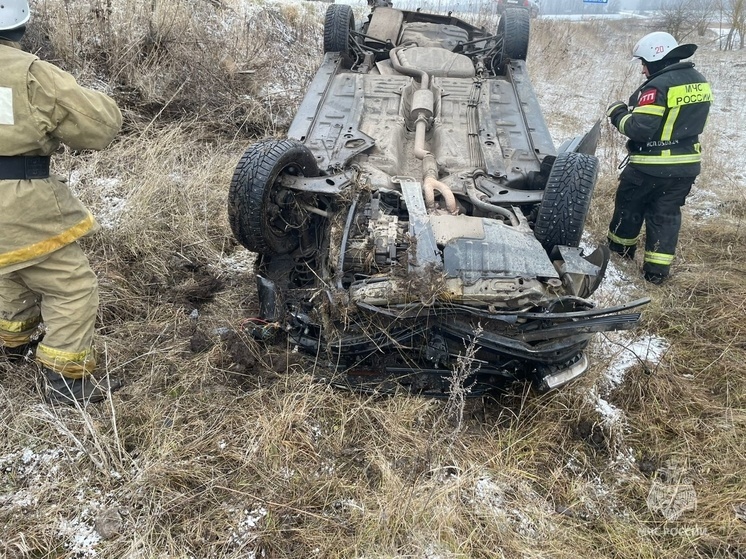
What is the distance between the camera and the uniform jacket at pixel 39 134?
211cm

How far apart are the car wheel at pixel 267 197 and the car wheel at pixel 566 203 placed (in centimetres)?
143

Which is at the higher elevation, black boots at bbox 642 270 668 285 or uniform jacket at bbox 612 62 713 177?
uniform jacket at bbox 612 62 713 177

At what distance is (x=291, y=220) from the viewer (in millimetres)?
3367

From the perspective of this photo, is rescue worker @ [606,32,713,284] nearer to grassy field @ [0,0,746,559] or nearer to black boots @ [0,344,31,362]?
grassy field @ [0,0,746,559]

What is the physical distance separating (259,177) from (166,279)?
1.23 metres

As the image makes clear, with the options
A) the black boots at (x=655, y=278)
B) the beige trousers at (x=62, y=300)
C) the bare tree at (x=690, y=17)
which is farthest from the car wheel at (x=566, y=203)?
the bare tree at (x=690, y=17)

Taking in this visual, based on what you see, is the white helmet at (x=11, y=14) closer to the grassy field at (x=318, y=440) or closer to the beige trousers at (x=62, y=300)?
the beige trousers at (x=62, y=300)

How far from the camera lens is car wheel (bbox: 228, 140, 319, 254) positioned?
3029mm

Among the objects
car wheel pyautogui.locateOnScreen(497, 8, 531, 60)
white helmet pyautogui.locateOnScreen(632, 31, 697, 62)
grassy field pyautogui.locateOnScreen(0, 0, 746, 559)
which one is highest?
white helmet pyautogui.locateOnScreen(632, 31, 697, 62)

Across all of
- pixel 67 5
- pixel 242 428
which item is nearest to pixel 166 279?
pixel 242 428

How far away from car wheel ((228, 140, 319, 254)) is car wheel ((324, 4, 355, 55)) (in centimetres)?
234

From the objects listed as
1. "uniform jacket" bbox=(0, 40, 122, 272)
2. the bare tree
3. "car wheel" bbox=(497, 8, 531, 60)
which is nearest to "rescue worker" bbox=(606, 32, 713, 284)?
"car wheel" bbox=(497, 8, 531, 60)

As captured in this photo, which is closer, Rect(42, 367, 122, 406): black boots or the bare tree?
Rect(42, 367, 122, 406): black boots

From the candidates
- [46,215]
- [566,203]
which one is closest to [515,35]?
[566,203]
